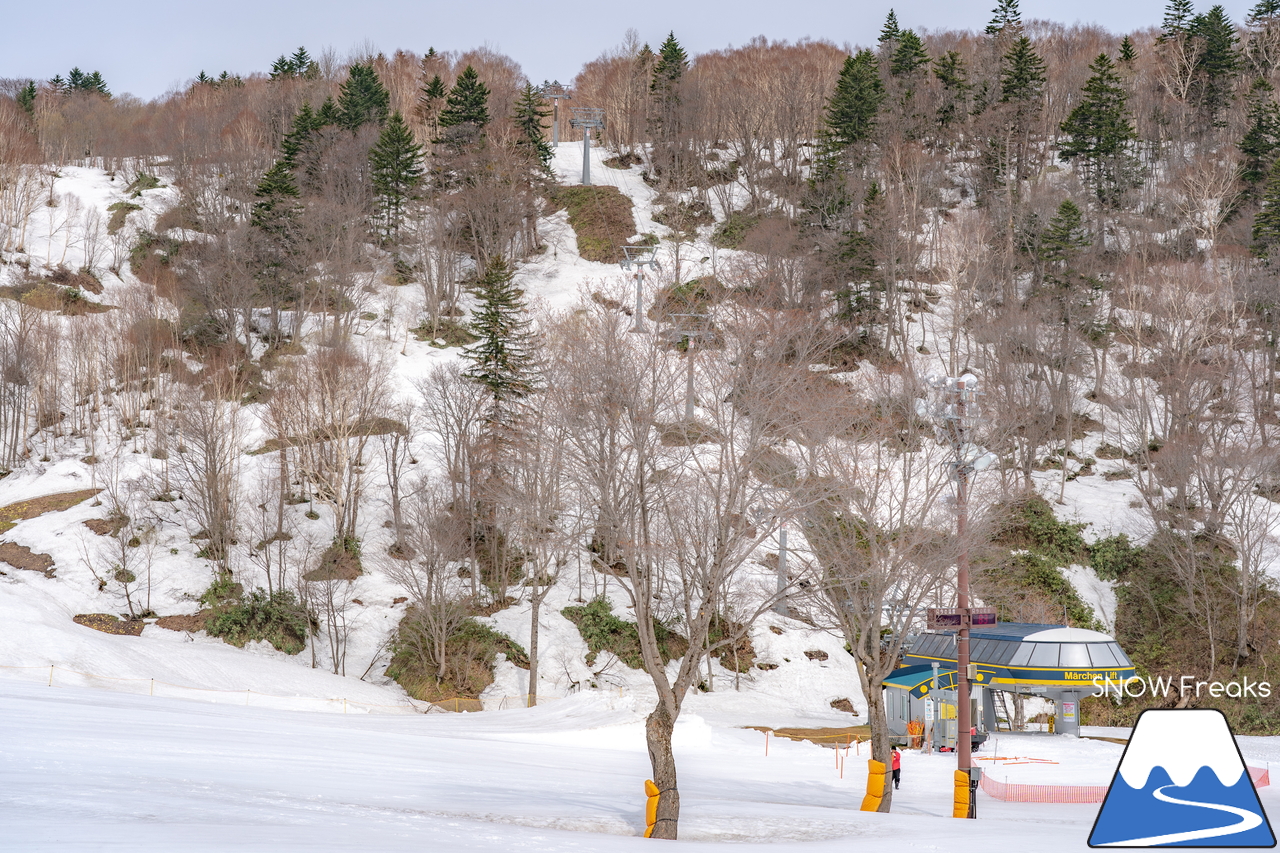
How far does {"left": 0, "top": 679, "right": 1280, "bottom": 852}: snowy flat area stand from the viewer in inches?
345

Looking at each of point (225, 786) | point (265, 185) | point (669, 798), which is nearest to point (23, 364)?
point (265, 185)

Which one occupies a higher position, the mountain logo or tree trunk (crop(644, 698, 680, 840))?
the mountain logo

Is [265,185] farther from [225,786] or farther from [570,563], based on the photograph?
[225,786]

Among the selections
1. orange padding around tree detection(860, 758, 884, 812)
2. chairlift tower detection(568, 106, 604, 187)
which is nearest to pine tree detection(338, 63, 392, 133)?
chairlift tower detection(568, 106, 604, 187)

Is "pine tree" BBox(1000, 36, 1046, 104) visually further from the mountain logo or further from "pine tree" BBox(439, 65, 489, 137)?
the mountain logo

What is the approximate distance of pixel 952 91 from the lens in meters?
69.2

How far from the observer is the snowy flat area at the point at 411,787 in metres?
8.76

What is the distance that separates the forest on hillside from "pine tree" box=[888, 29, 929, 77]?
36 centimetres

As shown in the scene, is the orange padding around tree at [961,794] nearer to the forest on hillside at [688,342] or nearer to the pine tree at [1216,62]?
the forest on hillside at [688,342]

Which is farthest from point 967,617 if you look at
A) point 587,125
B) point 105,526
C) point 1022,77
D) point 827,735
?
point 1022,77

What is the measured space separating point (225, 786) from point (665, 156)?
63.0m

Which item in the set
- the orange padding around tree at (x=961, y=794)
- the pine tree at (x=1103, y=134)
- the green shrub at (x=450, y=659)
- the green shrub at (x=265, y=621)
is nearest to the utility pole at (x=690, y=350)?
the orange padding around tree at (x=961, y=794)

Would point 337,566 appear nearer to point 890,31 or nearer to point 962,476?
point 962,476

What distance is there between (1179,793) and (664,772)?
892 centimetres
